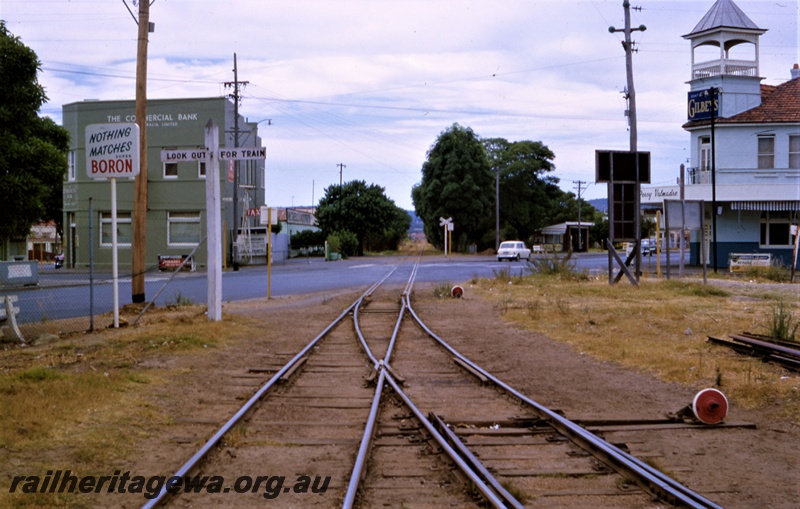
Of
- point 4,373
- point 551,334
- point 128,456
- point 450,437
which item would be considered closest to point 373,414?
point 450,437

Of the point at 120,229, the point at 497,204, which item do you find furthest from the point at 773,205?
the point at 497,204

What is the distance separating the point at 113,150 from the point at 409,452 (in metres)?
10.7

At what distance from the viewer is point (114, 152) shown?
14984mm

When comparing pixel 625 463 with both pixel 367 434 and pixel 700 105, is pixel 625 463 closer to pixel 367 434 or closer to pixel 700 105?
pixel 367 434

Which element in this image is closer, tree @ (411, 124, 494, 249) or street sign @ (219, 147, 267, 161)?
street sign @ (219, 147, 267, 161)

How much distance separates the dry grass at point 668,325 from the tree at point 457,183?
4673 cm

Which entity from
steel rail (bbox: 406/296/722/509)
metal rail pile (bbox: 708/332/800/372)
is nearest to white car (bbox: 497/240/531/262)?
metal rail pile (bbox: 708/332/800/372)

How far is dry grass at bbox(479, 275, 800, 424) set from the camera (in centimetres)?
950

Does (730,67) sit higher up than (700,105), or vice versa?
(730,67)

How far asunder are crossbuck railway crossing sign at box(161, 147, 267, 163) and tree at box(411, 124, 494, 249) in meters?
58.4

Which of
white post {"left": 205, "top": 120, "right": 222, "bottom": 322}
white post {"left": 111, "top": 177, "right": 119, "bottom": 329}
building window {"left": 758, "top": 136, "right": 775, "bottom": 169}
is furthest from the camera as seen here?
building window {"left": 758, "top": 136, "right": 775, "bottom": 169}

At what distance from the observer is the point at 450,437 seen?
6.79 m

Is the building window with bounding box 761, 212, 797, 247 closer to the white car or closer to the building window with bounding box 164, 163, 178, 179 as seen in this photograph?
the white car

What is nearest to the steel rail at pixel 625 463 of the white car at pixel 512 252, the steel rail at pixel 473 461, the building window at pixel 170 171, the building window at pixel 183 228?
the steel rail at pixel 473 461
